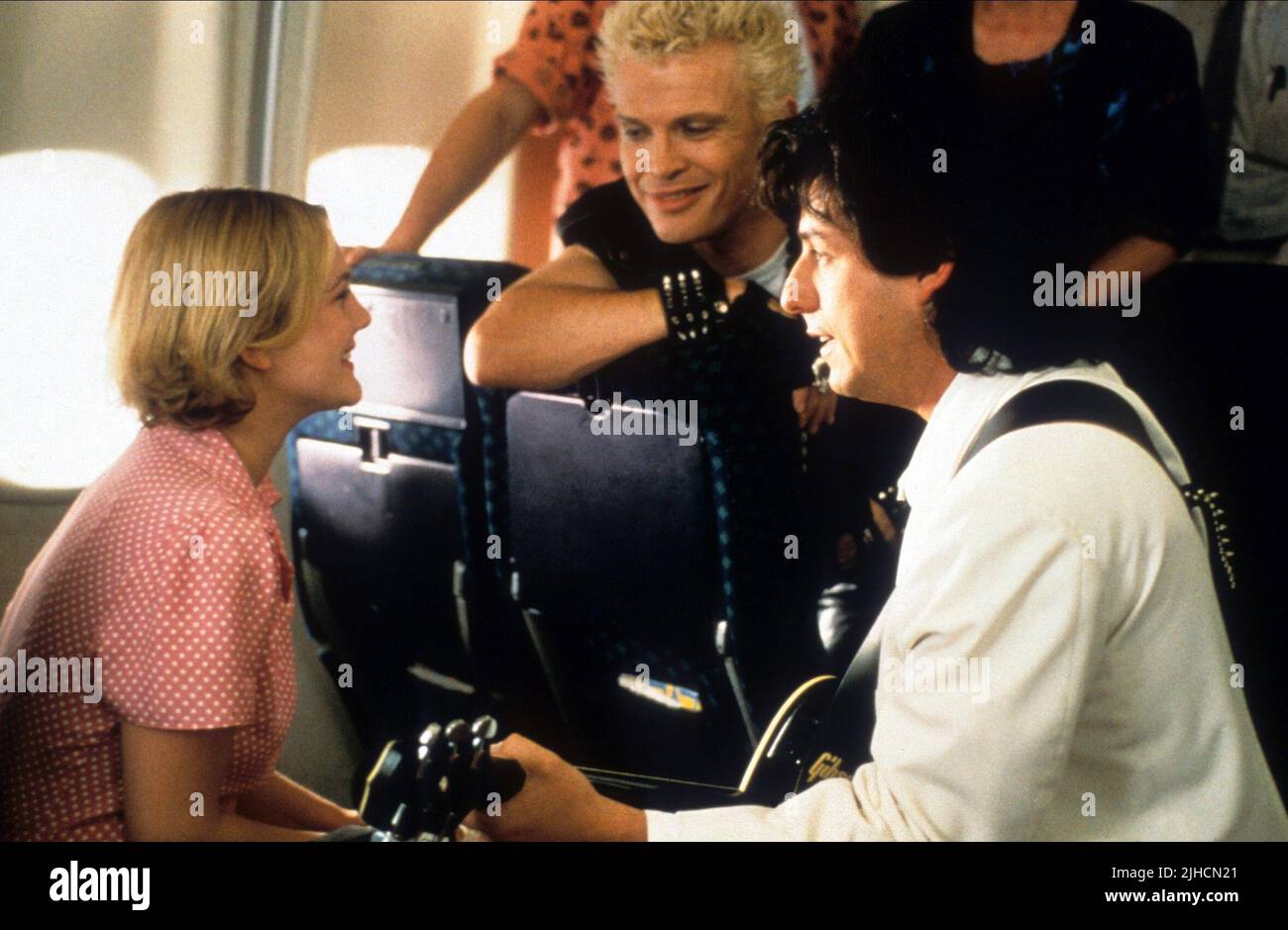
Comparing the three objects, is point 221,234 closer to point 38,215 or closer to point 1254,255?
point 38,215

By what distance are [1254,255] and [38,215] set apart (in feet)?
5.37

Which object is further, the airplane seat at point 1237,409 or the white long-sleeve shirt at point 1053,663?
the airplane seat at point 1237,409

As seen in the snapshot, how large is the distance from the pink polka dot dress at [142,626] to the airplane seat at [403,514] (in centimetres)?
50

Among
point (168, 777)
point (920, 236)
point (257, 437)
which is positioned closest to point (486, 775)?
point (168, 777)

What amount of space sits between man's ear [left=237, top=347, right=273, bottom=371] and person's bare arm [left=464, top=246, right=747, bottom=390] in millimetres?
431

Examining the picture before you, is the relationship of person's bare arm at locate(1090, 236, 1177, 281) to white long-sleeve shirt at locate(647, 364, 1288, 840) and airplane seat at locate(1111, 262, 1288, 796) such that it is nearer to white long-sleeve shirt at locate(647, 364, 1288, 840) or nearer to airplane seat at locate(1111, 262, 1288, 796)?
airplane seat at locate(1111, 262, 1288, 796)

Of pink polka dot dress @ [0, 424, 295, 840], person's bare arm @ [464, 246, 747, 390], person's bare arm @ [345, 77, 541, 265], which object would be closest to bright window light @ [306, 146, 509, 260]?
person's bare arm @ [345, 77, 541, 265]

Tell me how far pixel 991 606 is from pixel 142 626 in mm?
837

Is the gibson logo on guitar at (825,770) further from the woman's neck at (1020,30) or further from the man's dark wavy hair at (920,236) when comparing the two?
the woman's neck at (1020,30)

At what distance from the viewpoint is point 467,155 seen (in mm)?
2006

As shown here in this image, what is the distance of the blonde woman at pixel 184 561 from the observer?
1.30m

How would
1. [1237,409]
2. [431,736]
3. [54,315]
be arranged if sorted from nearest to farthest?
[431,736]
[1237,409]
[54,315]

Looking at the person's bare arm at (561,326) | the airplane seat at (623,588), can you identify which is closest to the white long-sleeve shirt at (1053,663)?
the airplane seat at (623,588)

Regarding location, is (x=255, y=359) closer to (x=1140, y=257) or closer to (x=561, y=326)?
(x=561, y=326)
